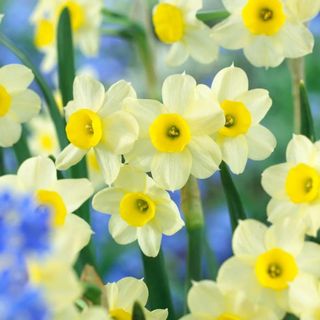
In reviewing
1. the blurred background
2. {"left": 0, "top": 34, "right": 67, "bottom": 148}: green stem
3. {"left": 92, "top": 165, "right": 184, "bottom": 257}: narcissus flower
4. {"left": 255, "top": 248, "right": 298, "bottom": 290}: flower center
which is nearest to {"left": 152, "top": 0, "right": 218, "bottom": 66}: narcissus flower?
{"left": 0, "top": 34, "right": 67, "bottom": 148}: green stem

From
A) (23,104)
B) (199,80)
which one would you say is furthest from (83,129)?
(199,80)

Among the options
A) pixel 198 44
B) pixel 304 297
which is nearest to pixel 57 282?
pixel 304 297

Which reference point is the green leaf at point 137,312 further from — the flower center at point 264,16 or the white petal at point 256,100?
the flower center at point 264,16

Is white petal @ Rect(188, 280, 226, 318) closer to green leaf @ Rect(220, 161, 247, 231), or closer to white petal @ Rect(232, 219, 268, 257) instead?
white petal @ Rect(232, 219, 268, 257)

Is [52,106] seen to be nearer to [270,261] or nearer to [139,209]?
[139,209]

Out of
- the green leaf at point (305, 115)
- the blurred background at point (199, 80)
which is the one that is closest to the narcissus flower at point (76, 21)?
the blurred background at point (199, 80)
